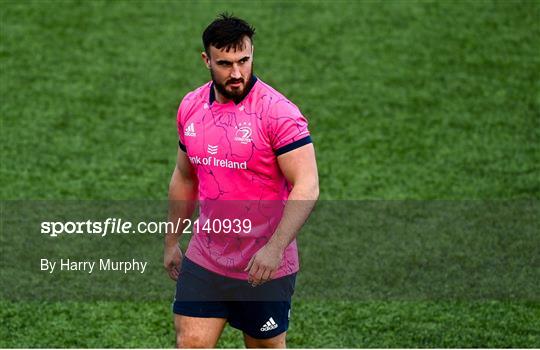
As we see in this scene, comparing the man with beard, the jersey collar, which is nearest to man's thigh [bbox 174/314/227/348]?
the man with beard

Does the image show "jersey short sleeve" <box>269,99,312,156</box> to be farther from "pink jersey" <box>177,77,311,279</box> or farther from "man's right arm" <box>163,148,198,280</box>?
"man's right arm" <box>163,148,198,280</box>

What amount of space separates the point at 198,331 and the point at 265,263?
1.85ft

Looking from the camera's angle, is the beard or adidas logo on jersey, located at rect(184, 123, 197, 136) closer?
the beard

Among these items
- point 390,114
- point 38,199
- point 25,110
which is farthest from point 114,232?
point 390,114

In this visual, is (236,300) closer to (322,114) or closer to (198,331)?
(198,331)

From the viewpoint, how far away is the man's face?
4.89m

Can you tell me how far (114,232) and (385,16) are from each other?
4.90 m

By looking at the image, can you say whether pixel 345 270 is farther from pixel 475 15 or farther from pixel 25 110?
pixel 475 15

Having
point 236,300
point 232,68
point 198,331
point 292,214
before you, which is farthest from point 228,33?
point 198,331

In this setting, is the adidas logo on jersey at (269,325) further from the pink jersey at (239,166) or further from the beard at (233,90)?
the beard at (233,90)

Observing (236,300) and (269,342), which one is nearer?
(236,300)

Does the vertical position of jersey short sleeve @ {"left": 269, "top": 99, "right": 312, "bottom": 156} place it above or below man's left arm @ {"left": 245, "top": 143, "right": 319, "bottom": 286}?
above

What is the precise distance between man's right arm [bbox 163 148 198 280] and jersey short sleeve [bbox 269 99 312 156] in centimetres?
60

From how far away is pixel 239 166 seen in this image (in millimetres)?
4969
